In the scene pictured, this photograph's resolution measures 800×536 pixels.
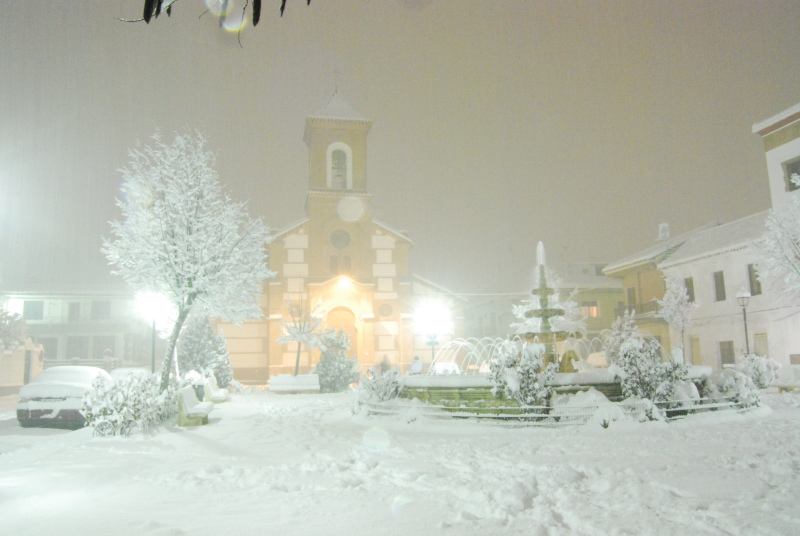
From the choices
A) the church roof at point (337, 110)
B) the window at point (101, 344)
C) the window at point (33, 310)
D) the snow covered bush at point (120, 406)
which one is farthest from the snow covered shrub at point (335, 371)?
the window at point (33, 310)

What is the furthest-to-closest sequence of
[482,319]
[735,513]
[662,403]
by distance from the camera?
[482,319], [662,403], [735,513]

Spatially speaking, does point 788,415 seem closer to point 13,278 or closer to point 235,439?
point 235,439

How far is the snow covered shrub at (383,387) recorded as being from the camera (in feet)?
42.4

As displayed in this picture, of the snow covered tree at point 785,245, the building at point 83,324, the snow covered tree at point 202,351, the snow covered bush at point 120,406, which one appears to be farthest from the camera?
the building at point 83,324

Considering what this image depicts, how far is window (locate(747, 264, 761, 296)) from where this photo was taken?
86.3 ft

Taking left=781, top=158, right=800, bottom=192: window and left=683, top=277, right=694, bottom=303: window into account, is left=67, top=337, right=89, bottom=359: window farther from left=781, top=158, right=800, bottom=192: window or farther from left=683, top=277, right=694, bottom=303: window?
left=781, top=158, right=800, bottom=192: window

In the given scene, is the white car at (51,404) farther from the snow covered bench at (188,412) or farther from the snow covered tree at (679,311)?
the snow covered tree at (679,311)

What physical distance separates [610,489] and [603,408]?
469 centimetres

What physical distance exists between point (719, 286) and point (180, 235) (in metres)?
26.3

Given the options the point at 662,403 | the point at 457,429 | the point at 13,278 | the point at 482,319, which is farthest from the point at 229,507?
the point at 13,278

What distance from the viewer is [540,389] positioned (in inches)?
425

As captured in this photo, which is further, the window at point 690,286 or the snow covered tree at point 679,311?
the window at point 690,286

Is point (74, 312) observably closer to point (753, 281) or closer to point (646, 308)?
point (646, 308)

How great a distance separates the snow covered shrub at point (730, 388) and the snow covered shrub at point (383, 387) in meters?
6.65
